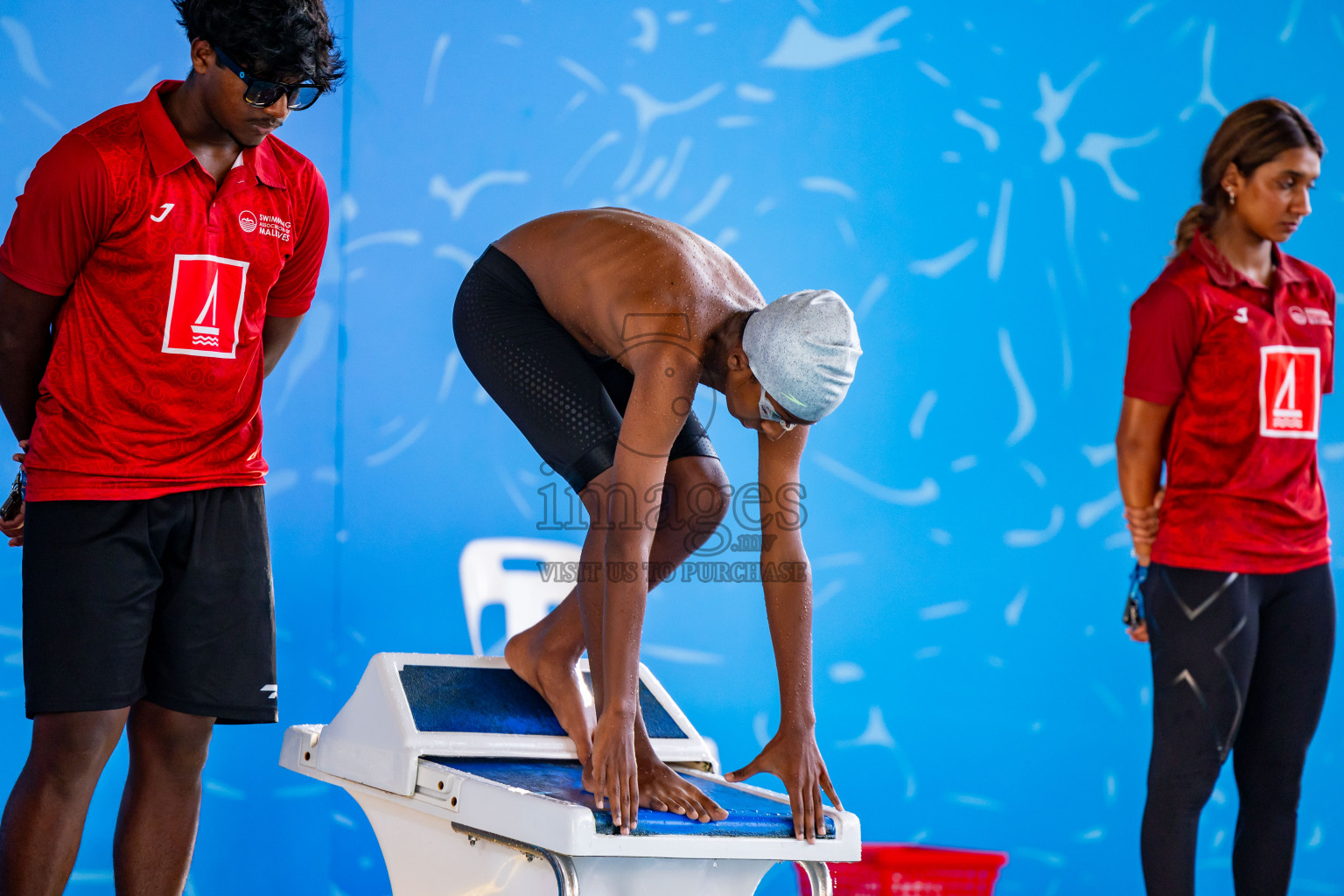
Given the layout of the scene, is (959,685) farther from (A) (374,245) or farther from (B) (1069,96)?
(A) (374,245)

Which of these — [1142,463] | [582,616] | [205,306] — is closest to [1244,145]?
[1142,463]

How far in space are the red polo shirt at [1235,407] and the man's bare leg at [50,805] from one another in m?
1.93

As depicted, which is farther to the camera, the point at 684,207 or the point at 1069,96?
the point at 1069,96

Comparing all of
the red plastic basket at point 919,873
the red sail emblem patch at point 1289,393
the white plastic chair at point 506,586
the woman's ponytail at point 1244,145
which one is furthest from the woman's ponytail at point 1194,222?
the white plastic chair at point 506,586

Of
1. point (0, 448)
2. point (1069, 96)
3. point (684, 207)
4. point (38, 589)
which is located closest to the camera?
point (38, 589)

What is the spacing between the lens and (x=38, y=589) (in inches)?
73.4

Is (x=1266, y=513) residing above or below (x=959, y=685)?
above

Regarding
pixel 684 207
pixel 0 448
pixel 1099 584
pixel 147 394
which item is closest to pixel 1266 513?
pixel 1099 584

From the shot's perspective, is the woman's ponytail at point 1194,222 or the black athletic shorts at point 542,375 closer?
the black athletic shorts at point 542,375

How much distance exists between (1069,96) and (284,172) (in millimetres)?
2540

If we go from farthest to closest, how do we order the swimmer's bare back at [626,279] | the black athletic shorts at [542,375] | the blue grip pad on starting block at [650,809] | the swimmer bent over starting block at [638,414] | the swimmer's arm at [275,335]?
the swimmer's arm at [275,335]
the black athletic shorts at [542,375]
the swimmer's bare back at [626,279]
the swimmer bent over starting block at [638,414]
the blue grip pad on starting block at [650,809]

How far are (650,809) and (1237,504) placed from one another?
4.20ft

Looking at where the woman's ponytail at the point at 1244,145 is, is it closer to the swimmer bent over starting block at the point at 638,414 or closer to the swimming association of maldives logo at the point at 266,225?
the swimmer bent over starting block at the point at 638,414

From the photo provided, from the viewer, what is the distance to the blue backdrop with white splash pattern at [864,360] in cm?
312
